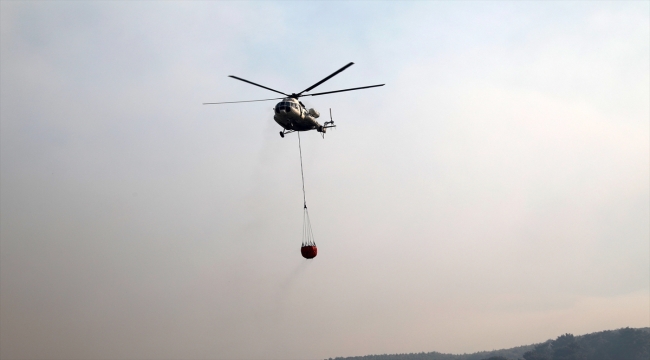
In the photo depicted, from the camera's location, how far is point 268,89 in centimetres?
4891

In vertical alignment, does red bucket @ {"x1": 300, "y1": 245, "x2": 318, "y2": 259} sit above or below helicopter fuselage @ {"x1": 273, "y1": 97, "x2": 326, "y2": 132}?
below

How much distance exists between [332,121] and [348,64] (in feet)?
42.4

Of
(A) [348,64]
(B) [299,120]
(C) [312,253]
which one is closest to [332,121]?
(B) [299,120]

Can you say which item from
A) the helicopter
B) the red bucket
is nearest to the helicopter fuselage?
the helicopter

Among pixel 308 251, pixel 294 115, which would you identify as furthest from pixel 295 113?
pixel 308 251

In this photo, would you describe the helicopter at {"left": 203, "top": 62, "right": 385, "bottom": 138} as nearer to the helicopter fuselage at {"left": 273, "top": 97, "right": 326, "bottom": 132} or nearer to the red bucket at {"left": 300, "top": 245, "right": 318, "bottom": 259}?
the helicopter fuselage at {"left": 273, "top": 97, "right": 326, "bottom": 132}

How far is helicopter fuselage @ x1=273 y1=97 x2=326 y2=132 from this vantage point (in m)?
47.9

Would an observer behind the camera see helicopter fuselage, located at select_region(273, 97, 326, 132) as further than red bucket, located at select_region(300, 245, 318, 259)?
Yes

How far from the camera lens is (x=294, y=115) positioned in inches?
1919

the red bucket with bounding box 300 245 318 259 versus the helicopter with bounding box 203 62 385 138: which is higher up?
the helicopter with bounding box 203 62 385 138

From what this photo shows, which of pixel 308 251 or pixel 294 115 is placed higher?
pixel 294 115

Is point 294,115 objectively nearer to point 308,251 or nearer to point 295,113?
point 295,113

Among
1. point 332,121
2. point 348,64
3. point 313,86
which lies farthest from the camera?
point 332,121

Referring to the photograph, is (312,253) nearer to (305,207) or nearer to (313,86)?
(305,207)
